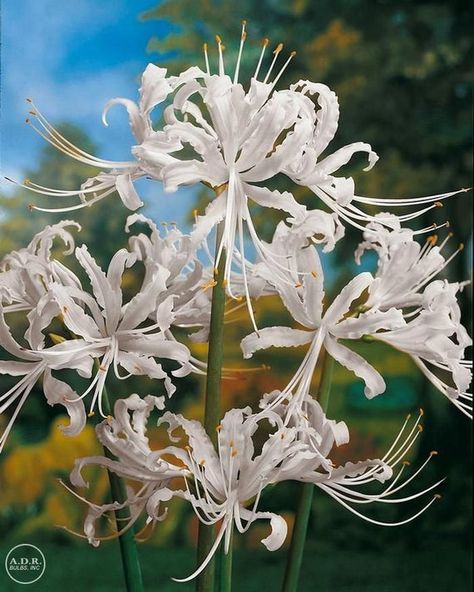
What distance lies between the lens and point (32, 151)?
2.26 metres

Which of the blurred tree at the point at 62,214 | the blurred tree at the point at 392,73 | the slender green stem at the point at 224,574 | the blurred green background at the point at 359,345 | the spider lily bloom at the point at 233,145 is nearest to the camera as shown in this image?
the spider lily bloom at the point at 233,145

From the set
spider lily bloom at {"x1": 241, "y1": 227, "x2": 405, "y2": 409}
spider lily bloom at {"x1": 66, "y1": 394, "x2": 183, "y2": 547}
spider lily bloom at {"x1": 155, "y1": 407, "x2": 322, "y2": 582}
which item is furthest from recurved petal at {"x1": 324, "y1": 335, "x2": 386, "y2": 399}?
spider lily bloom at {"x1": 66, "y1": 394, "x2": 183, "y2": 547}

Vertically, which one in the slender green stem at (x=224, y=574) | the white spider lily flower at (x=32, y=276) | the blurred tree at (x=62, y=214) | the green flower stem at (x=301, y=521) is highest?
the blurred tree at (x=62, y=214)

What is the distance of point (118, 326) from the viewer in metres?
1.09

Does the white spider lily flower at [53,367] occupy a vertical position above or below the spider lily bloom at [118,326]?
below

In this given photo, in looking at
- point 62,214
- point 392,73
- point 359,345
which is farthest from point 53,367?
point 392,73

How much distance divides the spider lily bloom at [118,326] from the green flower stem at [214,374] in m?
0.03

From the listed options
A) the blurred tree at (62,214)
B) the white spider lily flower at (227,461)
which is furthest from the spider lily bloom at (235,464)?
the blurred tree at (62,214)

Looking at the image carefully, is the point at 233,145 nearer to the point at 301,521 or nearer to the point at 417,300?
the point at 417,300

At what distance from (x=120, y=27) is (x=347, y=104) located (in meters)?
0.63

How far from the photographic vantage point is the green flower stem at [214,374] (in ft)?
3.52

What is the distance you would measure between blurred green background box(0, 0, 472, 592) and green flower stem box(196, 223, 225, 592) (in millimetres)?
1232

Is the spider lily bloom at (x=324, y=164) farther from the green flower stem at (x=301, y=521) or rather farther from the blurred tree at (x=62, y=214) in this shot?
the blurred tree at (x=62, y=214)

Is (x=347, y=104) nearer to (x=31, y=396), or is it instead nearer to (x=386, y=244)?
(x=31, y=396)
